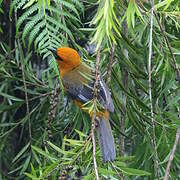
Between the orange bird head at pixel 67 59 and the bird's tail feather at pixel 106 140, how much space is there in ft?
1.94

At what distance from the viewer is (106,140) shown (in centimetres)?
205

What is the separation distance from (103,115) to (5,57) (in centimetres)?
99

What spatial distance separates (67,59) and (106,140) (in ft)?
2.90

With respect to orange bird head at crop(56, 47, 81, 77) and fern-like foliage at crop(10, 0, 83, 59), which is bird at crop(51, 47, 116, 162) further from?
fern-like foliage at crop(10, 0, 83, 59)

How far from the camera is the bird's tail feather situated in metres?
1.79

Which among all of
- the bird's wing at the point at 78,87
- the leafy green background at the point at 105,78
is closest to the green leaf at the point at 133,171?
the leafy green background at the point at 105,78

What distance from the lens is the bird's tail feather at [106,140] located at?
1.79 metres

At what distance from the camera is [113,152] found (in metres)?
1.91

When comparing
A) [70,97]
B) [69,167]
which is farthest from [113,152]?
[70,97]

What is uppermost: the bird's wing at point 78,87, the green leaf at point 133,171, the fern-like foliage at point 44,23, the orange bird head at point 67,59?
the fern-like foliage at point 44,23

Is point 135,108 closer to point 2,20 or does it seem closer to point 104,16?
point 104,16

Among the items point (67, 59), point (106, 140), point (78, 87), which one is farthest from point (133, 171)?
point (67, 59)

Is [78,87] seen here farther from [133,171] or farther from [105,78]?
[133,171]

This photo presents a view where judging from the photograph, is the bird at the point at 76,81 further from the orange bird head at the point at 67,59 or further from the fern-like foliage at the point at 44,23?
the fern-like foliage at the point at 44,23
